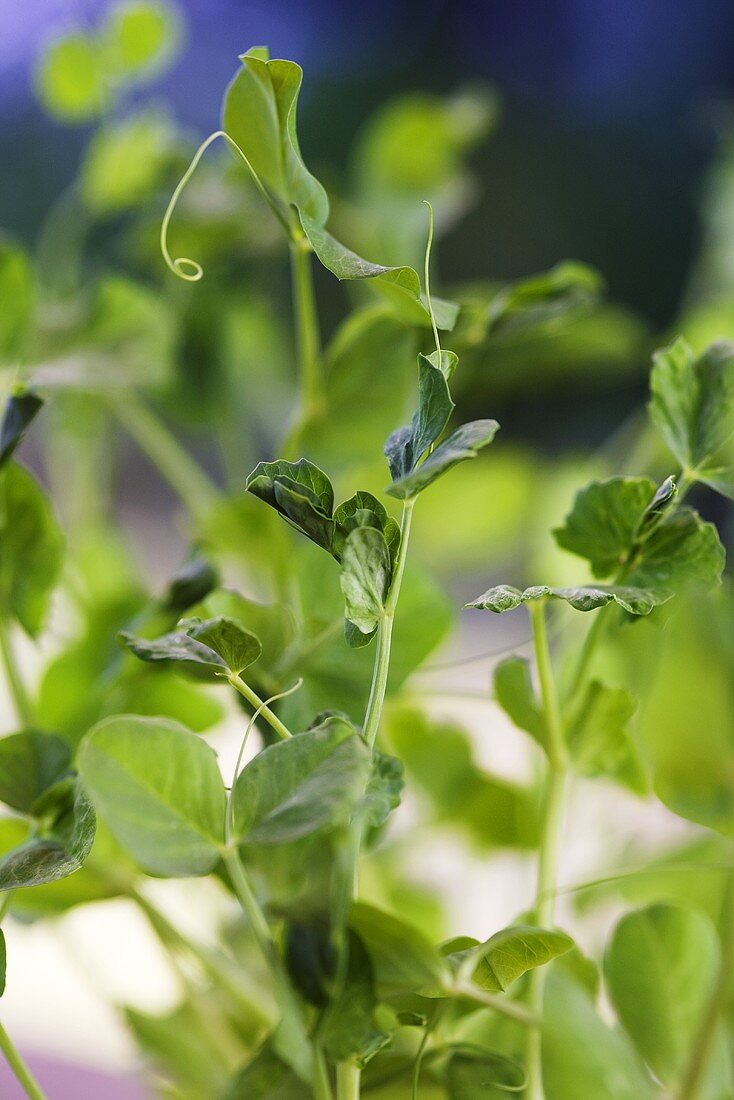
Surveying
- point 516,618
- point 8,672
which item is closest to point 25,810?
point 8,672

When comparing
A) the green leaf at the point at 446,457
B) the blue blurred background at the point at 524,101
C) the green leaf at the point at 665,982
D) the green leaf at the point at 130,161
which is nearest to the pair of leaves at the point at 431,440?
the green leaf at the point at 446,457

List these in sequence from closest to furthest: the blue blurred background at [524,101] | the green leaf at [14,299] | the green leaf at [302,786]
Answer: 1. the green leaf at [302,786]
2. the green leaf at [14,299]
3. the blue blurred background at [524,101]

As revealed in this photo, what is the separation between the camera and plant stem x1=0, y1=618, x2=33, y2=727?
0.62 feet

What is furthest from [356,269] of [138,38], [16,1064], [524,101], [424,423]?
[524,101]

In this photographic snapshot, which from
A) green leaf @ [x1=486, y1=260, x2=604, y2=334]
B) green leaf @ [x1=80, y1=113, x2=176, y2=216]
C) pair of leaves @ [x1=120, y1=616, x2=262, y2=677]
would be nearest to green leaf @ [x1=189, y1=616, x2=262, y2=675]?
pair of leaves @ [x1=120, y1=616, x2=262, y2=677]

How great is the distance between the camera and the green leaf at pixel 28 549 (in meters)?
0.19

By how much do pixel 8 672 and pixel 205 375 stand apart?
0.17 m

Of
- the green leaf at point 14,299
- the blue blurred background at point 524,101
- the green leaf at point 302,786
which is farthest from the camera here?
the blue blurred background at point 524,101

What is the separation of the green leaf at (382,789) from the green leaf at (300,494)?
0.10 feet

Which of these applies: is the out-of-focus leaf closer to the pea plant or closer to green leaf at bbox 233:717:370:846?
the pea plant

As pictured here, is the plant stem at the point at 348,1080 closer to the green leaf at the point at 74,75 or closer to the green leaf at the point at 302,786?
the green leaf at the point at 302,786

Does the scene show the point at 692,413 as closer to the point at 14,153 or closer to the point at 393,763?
the point at 393,763

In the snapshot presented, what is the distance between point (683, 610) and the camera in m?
0.22

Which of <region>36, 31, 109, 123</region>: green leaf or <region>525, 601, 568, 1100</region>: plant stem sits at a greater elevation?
<region>36, 31, 109, 123</region>: green leaf
